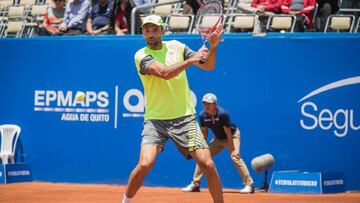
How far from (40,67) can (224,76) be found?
13.8 feet

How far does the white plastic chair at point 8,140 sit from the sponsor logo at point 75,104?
0.72 metres

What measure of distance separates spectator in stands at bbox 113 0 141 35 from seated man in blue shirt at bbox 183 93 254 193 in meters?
3.12

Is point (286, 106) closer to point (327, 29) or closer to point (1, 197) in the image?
point (327, 29)

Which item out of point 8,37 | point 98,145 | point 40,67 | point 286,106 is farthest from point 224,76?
point 8,37

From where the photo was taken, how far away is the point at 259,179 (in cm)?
1455

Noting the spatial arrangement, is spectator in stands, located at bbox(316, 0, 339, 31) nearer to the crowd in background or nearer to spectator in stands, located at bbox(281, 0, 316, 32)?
the crowd in background

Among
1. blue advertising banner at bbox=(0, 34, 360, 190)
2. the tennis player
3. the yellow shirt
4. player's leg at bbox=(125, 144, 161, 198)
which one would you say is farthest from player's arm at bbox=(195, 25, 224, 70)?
blue advertising banner at bbox=(0, 34, 360, 190)

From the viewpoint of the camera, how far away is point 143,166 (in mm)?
8719

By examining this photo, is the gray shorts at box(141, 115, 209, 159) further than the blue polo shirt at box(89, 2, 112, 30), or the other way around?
the blue polo shirt at box(89, 2, 112, 30)

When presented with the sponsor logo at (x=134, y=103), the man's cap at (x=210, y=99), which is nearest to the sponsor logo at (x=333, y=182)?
the man's cap at (x=210, y=99)

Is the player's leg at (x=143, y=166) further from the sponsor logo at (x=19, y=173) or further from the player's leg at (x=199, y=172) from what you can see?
the sponsor logo at (x=19, y=173)

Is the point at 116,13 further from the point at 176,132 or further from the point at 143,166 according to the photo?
the point at 143,166

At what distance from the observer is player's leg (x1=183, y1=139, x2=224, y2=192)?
14.4 metres

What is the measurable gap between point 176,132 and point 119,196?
5.02 metres
